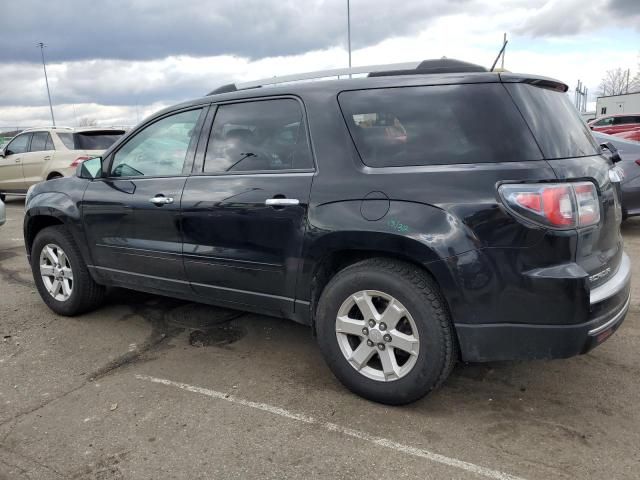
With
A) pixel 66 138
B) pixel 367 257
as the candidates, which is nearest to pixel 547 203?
pixel 367 257

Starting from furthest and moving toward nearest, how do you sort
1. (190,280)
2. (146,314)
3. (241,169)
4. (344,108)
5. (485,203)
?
(146,314), (190,280), (241,169), (344,108), (485,203)

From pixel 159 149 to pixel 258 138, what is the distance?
3.11 ft

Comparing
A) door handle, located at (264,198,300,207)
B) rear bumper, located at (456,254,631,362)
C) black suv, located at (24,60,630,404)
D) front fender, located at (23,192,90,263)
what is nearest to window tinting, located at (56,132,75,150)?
front fender, located at (23,192,90,263)

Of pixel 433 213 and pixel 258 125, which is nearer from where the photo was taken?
pixel 433 213

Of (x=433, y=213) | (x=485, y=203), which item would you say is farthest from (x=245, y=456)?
(x=485, y=203)

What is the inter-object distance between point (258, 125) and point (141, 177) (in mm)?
1092

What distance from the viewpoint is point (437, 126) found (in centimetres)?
271

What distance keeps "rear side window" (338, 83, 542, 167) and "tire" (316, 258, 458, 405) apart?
603 mm

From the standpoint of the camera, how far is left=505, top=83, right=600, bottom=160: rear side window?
101 inches

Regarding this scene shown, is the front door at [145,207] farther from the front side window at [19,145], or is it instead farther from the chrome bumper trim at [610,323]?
the front side window at [19,145]

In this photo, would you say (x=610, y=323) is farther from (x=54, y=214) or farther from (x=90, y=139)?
(x=90, y=139)

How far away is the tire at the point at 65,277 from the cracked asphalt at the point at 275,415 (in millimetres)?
422

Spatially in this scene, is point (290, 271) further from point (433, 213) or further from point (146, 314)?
point (146, 314)

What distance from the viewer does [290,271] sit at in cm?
311
